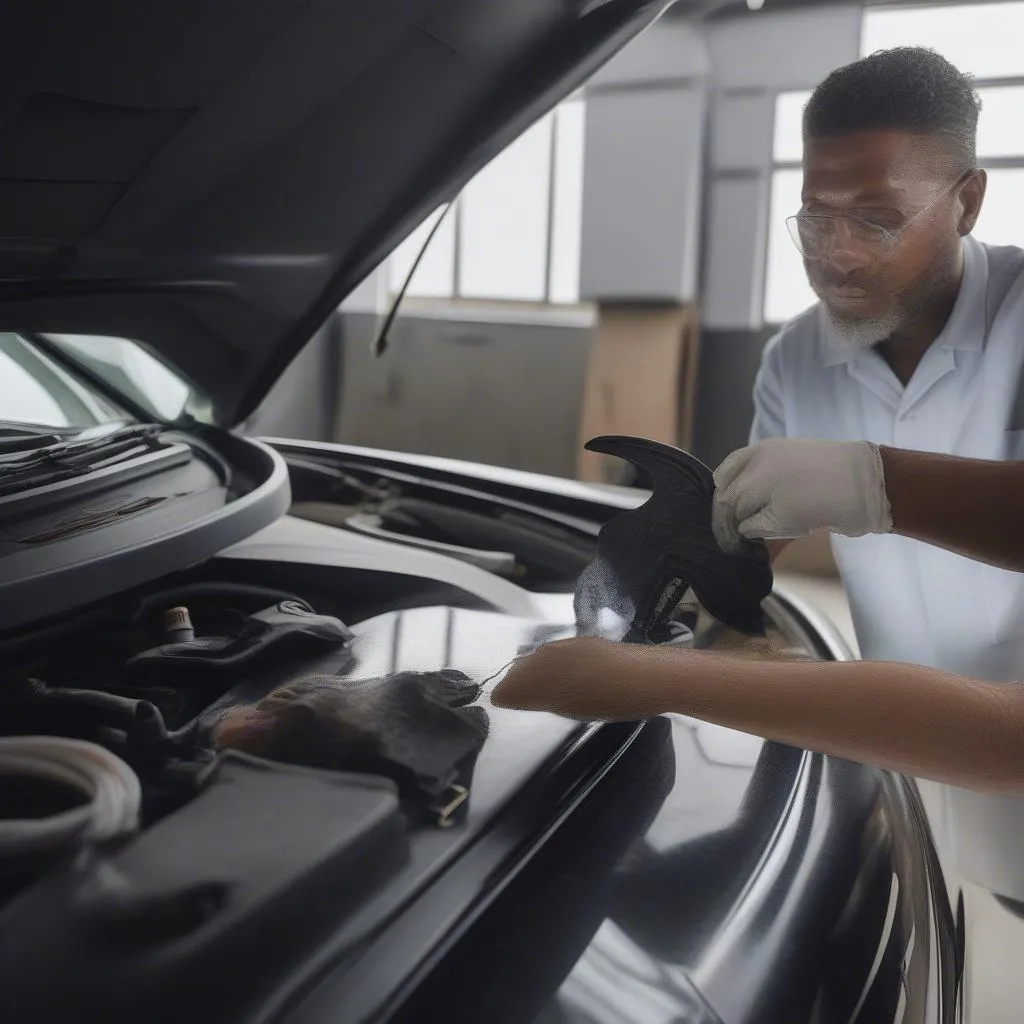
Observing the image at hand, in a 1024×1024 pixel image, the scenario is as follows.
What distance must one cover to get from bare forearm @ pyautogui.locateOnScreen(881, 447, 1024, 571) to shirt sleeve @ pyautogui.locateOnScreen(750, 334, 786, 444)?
0.43 metres

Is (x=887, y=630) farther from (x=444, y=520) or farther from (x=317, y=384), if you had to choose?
(x=317, y=384)

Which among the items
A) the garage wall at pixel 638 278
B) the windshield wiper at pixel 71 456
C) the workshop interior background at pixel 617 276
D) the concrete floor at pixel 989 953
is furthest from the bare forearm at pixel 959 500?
the garage wall at pixel 638 278

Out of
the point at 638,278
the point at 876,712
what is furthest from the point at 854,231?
the point at 638,278

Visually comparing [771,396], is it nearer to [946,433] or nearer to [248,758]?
[946,433]

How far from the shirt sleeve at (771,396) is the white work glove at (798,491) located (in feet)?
1.46

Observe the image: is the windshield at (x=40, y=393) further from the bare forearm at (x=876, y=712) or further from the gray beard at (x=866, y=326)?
the gray beard at (x=866, y=326)

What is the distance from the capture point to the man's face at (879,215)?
47.7 inches

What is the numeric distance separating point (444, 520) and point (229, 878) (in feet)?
2.91

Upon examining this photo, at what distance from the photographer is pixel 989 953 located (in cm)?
146

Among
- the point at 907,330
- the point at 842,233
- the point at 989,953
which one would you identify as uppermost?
the point at 842,233

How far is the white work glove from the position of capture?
108 cm

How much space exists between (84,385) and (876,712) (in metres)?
1.07

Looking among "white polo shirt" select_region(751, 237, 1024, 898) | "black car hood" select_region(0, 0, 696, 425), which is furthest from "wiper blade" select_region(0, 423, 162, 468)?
"white polo shirt" select_region(751, 237, 1024, 898)

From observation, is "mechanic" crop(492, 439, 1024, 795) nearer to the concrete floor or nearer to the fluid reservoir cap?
the fluid reservoir cap
